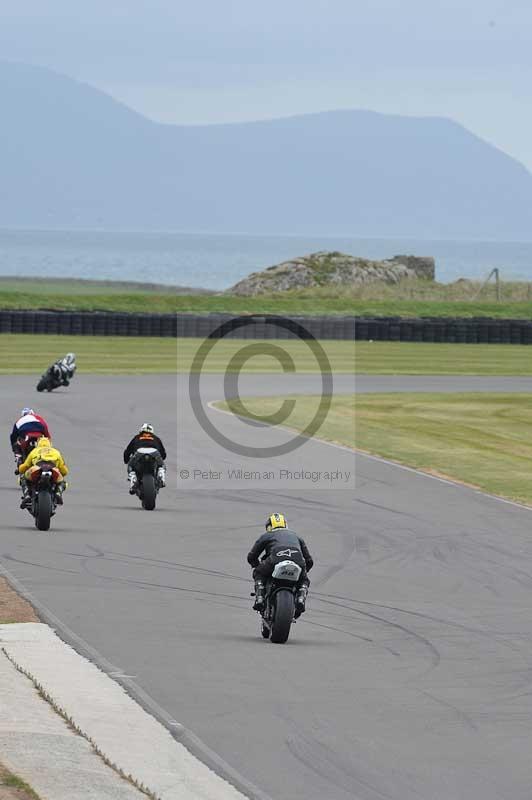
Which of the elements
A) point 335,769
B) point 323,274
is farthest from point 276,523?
point 323,274

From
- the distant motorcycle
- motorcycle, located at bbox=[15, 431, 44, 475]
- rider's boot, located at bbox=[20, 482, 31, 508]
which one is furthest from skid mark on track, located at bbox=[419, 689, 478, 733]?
motorcycle, located at bbox=[15, 431, 44, 475]

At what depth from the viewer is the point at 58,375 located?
41969 millimetres

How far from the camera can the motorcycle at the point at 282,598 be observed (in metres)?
13.1

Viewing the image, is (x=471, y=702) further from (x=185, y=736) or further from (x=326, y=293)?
(x=326, y=293)

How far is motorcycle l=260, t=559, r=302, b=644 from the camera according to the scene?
13078 millimetres

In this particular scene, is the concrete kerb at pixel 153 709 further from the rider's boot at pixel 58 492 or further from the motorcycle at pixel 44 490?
the rider's boot at pixel 58 492

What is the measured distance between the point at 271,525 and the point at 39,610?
2494 millimetres

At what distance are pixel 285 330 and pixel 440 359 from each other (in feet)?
28.9

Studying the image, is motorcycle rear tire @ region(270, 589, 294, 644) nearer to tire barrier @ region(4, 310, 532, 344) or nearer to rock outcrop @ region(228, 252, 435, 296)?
tire barrier @ region(4, 310, 532, 344)

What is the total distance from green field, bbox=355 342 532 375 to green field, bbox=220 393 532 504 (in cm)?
1073

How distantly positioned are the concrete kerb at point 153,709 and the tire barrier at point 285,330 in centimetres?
5144

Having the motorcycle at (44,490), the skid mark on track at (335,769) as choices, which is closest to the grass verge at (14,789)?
the skid mark on track at (335,769)

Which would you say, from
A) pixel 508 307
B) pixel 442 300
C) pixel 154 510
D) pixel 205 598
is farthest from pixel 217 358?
pixel 205 598

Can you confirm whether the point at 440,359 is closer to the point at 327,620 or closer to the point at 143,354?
the point at 143,354
